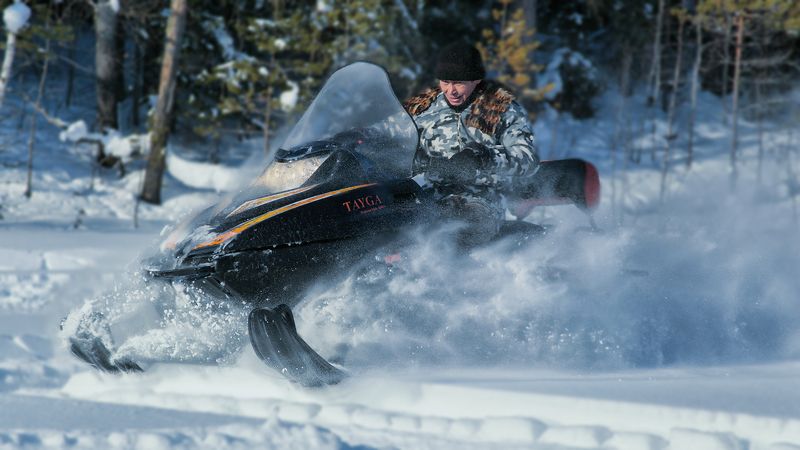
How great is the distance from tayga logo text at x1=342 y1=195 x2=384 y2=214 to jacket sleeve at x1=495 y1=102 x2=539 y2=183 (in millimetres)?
756

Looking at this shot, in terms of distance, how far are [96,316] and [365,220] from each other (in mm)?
1528

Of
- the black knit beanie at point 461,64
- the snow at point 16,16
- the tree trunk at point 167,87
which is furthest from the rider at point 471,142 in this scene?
the snow at point 16,16

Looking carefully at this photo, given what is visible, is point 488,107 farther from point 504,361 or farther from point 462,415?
point 462,415

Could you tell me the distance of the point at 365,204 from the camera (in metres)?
3.95

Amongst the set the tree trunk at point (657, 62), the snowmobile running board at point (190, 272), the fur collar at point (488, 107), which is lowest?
the tree trunk at point (657, 62)

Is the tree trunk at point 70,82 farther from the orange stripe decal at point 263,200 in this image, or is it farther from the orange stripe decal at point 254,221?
the orange stripe decal at point 254,221

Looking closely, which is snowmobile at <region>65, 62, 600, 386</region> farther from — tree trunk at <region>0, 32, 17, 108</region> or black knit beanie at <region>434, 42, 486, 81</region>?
tree trunk at <region>0, 32, 17, 108</region>

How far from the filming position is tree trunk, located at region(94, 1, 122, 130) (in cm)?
1708

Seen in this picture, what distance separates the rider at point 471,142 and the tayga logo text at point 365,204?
18.9 inches

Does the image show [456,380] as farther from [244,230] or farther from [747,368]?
[747,368]

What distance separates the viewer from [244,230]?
3598 millimetres

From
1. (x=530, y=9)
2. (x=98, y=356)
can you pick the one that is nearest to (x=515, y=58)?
(x=530, y=9)

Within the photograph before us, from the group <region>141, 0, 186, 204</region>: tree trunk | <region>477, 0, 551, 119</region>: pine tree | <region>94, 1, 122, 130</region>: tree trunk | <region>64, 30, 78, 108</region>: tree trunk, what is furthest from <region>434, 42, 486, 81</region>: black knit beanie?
<region>64, 30, 78, 108</region>: tree trunk

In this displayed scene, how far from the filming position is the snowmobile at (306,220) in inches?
140
